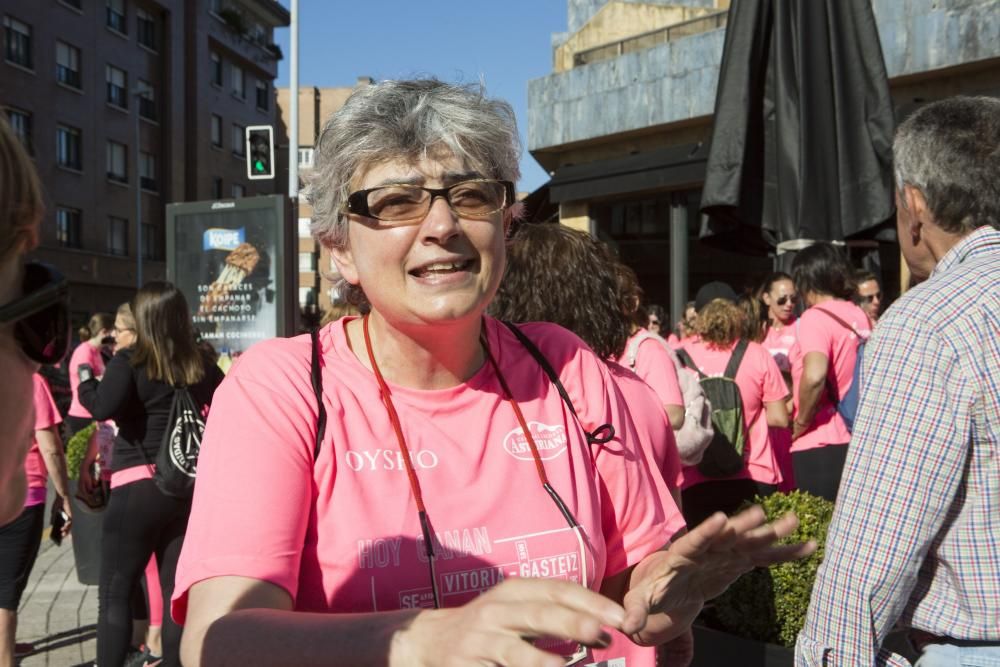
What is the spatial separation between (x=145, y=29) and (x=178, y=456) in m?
40.0

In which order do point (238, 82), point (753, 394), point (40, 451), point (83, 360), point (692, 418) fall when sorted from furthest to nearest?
point (238, 82) → point (83, 360) → point (40, 451) → point (753, 394) → point (692, 418)

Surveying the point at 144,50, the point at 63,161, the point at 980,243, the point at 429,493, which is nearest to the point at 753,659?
the point at 980,243

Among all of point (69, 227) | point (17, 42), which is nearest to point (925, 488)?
point (17, 42)

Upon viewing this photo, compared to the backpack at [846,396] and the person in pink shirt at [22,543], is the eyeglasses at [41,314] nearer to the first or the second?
the person in pink shirt at [22,543]

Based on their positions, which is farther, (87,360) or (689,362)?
(87,360)

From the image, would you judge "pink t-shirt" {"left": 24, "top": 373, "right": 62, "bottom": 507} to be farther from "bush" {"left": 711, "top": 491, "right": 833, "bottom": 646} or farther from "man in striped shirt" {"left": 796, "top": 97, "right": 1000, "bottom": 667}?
"man in striped shirt" {"left": 796, "top": 97, "right": 1000, "bottom": 667}

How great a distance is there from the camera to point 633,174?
36.6 feet

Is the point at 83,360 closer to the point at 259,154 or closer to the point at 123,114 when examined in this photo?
the point at 259,154

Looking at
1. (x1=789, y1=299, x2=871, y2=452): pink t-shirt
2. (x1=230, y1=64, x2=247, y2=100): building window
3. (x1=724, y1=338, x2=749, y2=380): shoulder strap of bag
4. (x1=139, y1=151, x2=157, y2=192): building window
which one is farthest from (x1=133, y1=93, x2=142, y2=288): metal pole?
(x1=789, y1=299, x2=871, y2=452): pink t-shirt

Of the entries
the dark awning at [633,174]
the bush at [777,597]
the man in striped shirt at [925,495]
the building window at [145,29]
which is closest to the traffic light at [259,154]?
the dark awning at [633,174]

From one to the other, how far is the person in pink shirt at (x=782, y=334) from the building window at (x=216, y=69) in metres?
43.0

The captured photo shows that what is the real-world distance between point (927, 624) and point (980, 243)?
0.85 metres

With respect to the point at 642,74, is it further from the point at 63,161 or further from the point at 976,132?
the point at 63,161

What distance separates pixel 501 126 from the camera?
218 cm
